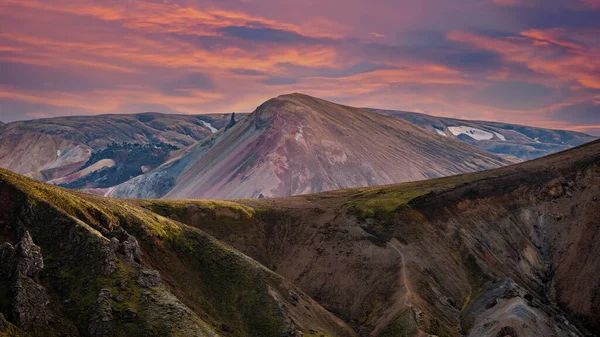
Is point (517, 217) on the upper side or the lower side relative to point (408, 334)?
upper

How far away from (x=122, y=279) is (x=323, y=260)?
5822 centimetres

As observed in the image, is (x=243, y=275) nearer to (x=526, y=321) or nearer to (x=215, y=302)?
(x=215, y=302)

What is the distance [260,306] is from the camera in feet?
317

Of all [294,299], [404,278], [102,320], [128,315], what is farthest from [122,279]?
[404,278]

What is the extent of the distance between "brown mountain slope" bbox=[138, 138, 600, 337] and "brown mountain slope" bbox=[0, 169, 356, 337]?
47.9 feet

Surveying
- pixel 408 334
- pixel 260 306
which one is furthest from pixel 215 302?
pixel 408 334

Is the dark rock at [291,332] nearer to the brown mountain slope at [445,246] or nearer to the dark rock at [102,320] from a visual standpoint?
the brown mountain slope at [445,246]

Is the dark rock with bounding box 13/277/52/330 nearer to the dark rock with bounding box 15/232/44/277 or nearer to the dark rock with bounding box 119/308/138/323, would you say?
the dark rock with bounding box 15/232/44/277

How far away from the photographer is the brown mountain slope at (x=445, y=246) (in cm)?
10988

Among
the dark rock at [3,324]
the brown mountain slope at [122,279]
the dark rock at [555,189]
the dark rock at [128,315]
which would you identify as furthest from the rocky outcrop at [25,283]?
the dark rock at [555,189]

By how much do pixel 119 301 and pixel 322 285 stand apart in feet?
183

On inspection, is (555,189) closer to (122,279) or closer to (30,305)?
(122,279)

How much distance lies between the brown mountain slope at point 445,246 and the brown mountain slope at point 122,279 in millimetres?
14604

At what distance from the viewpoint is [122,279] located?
260ft
